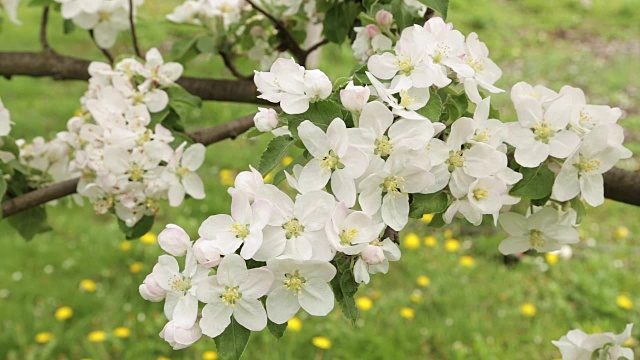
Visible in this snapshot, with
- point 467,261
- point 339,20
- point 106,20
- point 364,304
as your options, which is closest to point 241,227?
point 339,20

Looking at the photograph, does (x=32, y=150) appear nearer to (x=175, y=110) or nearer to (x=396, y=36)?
(x=175, y=110)

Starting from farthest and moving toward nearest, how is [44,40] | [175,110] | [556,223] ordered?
[44,40] → [175,110] → [556,223]

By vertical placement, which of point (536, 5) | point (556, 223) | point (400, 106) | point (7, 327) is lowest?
point (536, 5)

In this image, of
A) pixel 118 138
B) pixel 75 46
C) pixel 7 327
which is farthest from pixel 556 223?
pixel 75 46

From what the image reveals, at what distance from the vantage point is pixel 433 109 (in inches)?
34.1

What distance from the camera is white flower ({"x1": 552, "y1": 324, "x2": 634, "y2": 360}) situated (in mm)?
1172

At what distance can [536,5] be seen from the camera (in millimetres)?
8477

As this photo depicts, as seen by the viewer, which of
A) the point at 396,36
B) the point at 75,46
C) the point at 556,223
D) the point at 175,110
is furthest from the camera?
the point at 75,46

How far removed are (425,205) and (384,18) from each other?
0.44 metres

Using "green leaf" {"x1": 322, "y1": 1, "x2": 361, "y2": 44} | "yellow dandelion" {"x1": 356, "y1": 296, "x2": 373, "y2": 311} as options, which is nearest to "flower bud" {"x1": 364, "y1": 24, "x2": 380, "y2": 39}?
"green leaf" {"x1": 322, "y1": 1, "x2": 361, "y2": 44}

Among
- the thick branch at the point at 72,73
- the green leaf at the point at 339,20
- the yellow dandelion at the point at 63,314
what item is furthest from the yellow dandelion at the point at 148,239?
the green leaf at the point at 339,20

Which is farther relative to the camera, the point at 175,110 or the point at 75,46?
the point at 75,46

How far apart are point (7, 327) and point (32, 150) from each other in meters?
1.63

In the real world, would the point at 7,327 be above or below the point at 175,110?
below
